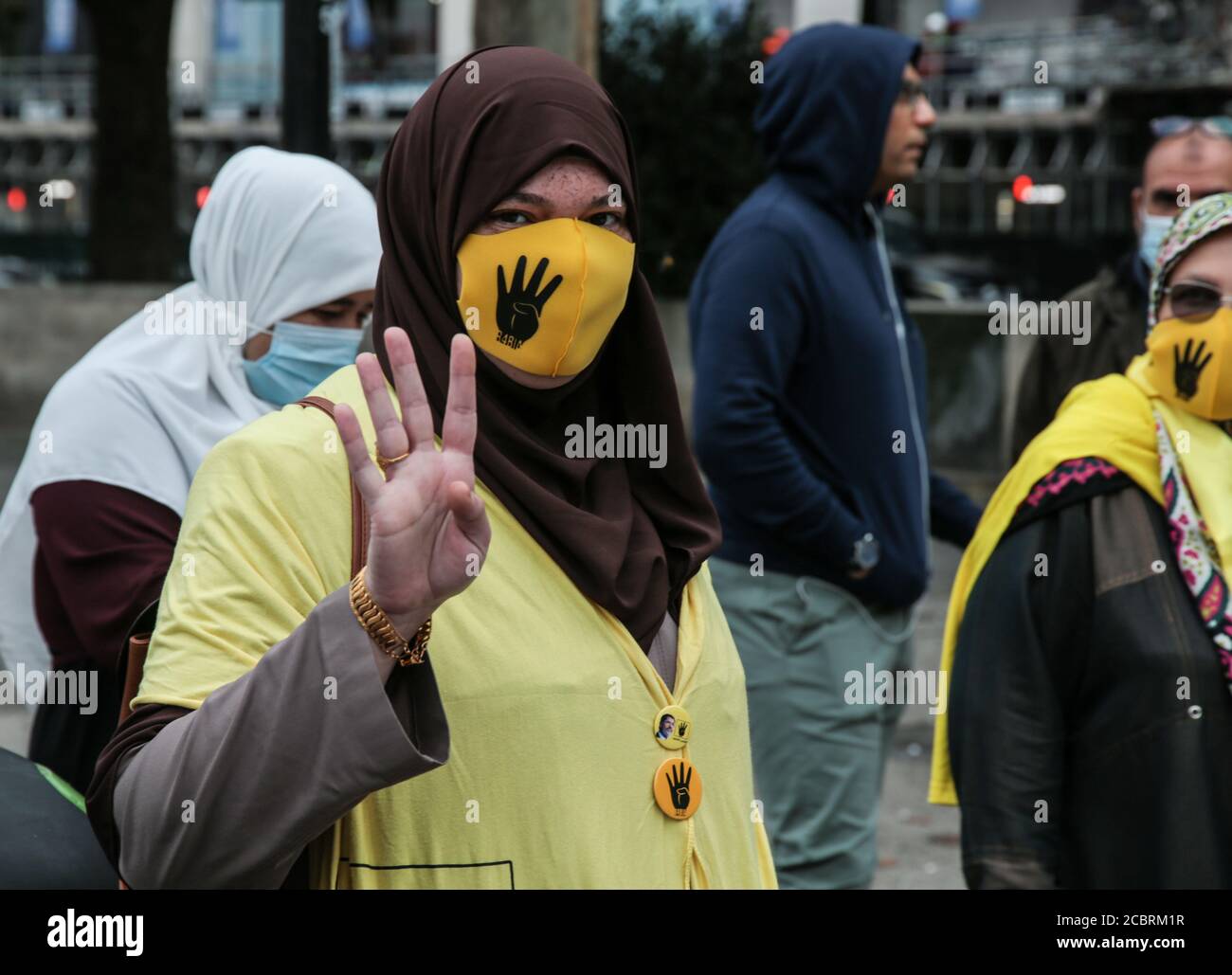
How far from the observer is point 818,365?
3.91 meters

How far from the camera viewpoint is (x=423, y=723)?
65.4 inches

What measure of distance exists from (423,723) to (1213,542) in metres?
1.55

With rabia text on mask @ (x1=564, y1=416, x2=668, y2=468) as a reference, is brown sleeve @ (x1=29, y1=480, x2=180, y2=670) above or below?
below

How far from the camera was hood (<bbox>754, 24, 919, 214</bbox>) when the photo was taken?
407 cm

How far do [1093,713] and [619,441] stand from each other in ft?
3.58

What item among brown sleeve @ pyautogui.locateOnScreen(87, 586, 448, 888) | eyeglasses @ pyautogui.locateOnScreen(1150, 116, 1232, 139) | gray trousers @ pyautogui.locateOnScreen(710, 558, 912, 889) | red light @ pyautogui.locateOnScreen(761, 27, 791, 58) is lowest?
gray trousers @ pyautogui.locateOnScreen(710, 558, 912, 889)

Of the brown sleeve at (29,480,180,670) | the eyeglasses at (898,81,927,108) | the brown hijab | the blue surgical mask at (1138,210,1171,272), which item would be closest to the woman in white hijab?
the brown sleeve at (29,480,180,670)

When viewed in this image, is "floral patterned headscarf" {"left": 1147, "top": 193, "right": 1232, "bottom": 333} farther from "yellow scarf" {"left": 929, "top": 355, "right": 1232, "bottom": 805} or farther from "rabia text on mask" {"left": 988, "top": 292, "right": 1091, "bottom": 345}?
"rabia text on mask" {"left": 988, "top": 292, "right": 1091, "bottom": 345}

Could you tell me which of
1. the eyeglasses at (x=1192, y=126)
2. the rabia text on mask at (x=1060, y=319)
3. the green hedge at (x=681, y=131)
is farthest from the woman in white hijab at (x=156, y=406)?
the green hedge at (x=681, y=131)

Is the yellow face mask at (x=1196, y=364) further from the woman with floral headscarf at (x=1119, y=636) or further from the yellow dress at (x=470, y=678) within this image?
the yellow dress at (x=470, y=678)

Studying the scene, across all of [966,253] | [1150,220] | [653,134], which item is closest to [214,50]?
[966,253]

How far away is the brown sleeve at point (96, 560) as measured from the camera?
110 inches
